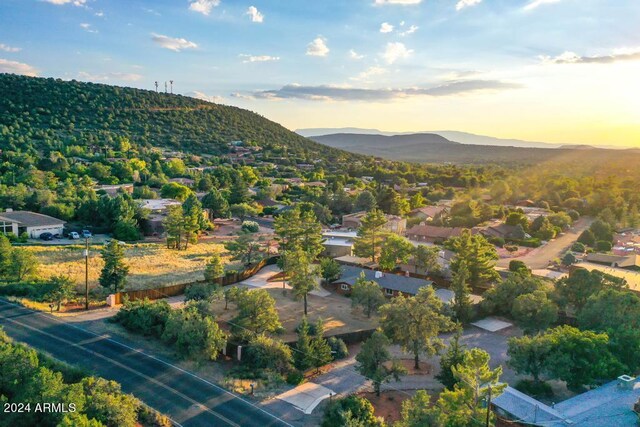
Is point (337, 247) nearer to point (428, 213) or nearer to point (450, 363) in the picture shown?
point (450, 363)

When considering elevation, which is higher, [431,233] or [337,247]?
[337,247]

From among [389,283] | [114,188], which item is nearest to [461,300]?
[389,283]

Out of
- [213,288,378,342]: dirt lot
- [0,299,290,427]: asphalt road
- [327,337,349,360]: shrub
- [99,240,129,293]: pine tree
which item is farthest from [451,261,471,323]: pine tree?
[99,240,129,293]: pine tree

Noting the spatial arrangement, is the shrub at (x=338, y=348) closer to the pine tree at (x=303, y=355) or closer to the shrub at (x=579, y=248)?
the pine tree at (x=303, y=355)

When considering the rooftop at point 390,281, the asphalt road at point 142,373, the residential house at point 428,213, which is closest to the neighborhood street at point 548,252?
the residential house at point 428,213

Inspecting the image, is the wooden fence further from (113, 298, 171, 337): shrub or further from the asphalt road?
the asphalt road

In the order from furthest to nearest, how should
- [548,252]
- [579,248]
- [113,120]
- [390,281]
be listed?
[113,120] → [548,252] → [579,248] → [390,281]
